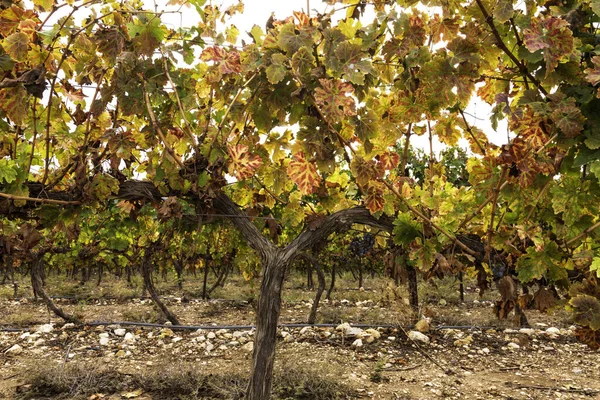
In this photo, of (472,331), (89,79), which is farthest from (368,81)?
(472,331)

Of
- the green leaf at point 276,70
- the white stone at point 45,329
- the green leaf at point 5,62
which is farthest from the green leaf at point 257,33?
the white stone at point 45,329

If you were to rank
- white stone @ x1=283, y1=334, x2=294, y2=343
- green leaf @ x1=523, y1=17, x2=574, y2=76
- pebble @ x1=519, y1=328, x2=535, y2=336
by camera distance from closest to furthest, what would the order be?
green leaf @ x1=523, y1=17, x2=574, y2=76
white stone @ x1=283, y1=334, x2=294, y2=343
pebble @ x1=519, y1=328, x2=535, y2=336

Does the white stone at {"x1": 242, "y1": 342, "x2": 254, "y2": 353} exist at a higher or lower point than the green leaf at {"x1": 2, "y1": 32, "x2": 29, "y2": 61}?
lower

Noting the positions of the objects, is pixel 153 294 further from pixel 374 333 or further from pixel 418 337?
pixel 418 337

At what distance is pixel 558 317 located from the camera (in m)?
9.31

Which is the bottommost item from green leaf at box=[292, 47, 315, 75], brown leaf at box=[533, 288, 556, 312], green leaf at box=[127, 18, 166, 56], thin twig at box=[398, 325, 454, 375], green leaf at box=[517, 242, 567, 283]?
thin twig at box=[398, 325, 454, 375]

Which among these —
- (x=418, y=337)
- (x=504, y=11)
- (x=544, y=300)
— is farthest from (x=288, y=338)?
(x=504, y=11)

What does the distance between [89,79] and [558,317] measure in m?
10.2

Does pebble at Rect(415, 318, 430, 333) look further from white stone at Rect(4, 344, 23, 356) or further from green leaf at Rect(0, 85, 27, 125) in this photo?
green leaf at Rect(0, 85, 27, 125)

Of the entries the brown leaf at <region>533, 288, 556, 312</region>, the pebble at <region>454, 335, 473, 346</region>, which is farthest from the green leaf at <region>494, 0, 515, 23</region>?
the pebble at <region>454, 335, 473, 346</region>

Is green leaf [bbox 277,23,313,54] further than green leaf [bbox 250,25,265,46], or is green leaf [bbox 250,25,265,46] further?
green leaf [bbox 250,25,265,46]

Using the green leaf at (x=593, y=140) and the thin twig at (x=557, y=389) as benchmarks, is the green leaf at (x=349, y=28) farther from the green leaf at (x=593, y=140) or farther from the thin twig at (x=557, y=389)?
the thin twig at (x=557, y=389)

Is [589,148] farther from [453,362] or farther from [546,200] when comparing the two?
[453,362]

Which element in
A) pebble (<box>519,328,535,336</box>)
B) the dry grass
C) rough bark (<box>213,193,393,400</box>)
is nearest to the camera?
rough bark (<box>213,193,393,400</box>)
